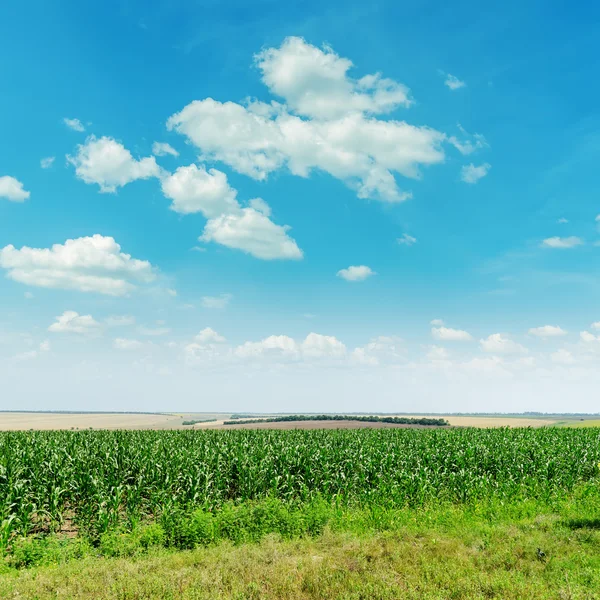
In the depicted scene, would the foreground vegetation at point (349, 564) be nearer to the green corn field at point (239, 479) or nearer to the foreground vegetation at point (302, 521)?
the foreground vegetation at point (302, 521)

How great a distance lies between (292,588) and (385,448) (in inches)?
533

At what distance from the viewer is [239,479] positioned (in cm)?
1686

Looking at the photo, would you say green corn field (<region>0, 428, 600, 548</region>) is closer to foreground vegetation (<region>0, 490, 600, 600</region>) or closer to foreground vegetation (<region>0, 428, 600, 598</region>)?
foreground vegetation (<region>0, 428, 600, 598</region>)

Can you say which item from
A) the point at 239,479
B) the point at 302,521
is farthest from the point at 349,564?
the point at 239,479

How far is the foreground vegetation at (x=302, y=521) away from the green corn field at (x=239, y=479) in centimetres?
6

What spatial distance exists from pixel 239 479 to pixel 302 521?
440 cm

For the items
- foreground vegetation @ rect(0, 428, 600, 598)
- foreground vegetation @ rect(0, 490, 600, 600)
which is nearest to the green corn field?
foreground vegetation @ rect(0, 428, 600, 598)

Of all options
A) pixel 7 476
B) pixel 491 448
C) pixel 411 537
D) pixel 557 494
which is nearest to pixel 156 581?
pixel 411 537

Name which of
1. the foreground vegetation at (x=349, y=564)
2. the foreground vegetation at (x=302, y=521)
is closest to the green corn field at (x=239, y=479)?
the foreground vegetation at (x=302, y=521)

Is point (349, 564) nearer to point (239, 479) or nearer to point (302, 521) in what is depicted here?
point (302, 521)

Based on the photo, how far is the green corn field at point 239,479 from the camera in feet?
46.0

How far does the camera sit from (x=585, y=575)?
971cm

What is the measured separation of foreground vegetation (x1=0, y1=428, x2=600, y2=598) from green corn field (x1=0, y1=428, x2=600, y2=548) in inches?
2.6

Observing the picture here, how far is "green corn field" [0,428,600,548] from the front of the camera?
14.0 metres
